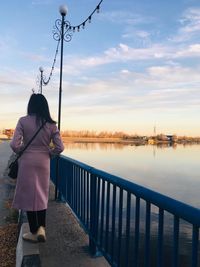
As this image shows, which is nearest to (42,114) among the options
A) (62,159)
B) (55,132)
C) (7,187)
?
(55,132)

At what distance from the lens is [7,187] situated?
37.3 feet

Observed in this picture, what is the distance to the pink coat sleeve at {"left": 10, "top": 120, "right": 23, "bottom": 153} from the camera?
4371 mm

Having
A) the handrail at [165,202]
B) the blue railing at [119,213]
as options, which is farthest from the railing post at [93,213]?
the handrail at [165,202]

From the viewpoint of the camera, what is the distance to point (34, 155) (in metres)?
4.45

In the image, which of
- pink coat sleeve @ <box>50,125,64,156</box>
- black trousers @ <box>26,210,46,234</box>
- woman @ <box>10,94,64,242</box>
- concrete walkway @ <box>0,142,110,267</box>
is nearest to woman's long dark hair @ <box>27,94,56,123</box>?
woman @ <box>10,94,64,242</box>

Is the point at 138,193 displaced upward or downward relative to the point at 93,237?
upward

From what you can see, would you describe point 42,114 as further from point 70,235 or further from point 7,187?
point 7,187

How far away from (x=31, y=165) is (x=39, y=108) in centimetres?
66

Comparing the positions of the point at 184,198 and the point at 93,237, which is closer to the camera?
the point at 93,237

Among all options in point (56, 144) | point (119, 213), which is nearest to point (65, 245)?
point (56, 144)

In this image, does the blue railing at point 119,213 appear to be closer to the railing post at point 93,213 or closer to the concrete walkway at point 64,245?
the railing post at point 93,213

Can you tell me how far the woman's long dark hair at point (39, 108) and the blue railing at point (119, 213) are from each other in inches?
34.4

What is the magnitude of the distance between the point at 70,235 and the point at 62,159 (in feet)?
8.62

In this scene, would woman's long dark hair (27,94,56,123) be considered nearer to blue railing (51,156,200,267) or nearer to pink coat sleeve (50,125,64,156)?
pink coat sleeve (50,125,64,156)
